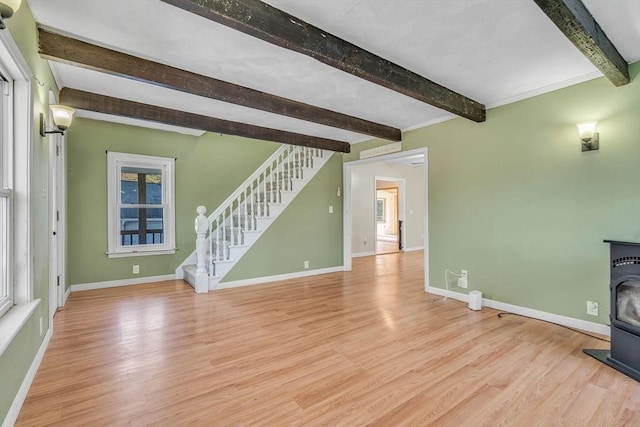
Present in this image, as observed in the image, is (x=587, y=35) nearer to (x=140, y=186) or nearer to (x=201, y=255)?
(x=201, y=255)

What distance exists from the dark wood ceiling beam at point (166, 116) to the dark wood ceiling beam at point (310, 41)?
2.32 m

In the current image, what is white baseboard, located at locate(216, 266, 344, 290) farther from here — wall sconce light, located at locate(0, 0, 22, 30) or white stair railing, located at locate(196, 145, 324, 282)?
wall sconce light, located at locate(0, 0, 22, 30)

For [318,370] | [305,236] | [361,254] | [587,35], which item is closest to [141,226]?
[305,236]

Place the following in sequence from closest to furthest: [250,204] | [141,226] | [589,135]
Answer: [589,135]
[141,226]
[250,204]

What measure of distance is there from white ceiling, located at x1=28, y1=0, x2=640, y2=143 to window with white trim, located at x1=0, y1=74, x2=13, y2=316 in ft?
2.19

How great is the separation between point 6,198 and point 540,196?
4551mm

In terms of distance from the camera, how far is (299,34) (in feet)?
6.84

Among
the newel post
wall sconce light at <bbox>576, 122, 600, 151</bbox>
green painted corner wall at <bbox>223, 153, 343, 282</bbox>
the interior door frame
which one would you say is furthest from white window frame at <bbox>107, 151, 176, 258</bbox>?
wall sconce light at <bbox>576, 122, 600, 151</bbox>

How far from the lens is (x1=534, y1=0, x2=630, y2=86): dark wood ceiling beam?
5.87ft

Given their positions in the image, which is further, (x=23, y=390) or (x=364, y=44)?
(x=364, y=44)

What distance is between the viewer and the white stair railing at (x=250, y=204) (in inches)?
185

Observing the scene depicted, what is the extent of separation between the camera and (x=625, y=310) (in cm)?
235

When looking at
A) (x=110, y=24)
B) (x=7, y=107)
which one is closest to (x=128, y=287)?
→ (x=7, y=107)

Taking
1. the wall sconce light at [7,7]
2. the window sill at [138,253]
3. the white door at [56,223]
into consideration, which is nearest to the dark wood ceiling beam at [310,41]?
the wall sconce light at [7,7]
